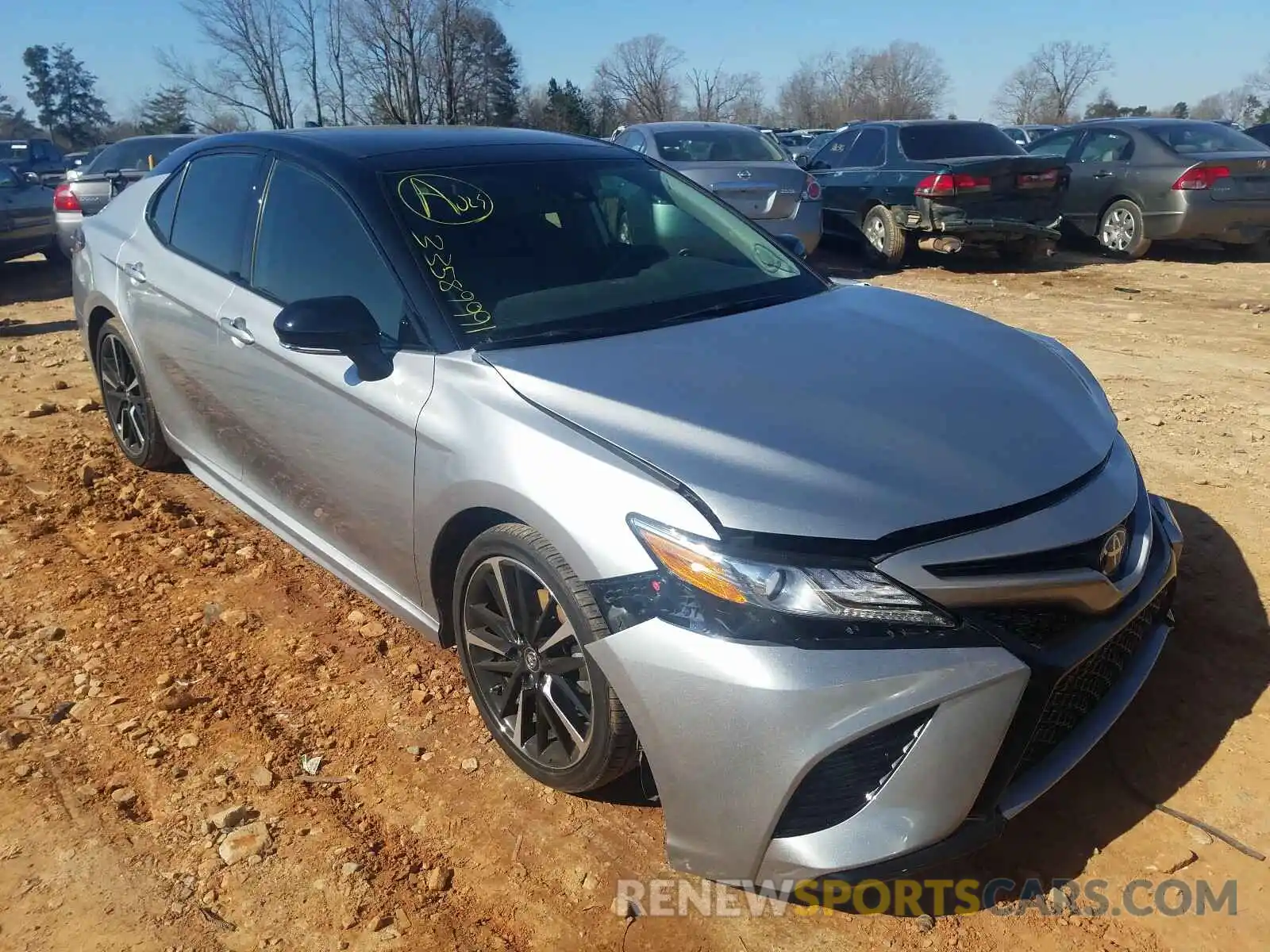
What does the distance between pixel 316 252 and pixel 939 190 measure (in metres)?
8.52

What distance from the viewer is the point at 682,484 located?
2.22 metres

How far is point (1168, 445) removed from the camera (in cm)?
499

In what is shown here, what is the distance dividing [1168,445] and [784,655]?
3.77m

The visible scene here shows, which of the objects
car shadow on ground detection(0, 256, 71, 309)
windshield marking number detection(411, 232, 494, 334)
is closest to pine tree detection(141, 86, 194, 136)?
car shadow on ground detection(0, 256, 71, 309)

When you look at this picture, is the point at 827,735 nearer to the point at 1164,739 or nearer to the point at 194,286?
the point at 1164,739

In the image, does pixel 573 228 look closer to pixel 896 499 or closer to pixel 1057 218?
pixel 896 499

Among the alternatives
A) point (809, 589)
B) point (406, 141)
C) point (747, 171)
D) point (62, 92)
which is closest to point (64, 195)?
point (747, 171)

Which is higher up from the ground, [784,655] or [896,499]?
[896,499]

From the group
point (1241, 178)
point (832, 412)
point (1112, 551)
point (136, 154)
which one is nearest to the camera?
point (1112, 551)

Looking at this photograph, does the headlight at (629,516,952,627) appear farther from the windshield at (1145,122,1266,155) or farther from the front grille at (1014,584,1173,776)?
the windshield at (1145,122,1266,155)

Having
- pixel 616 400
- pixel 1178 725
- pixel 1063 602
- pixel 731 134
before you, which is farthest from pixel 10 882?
pixel 731 134

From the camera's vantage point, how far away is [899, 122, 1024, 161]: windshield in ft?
36.4

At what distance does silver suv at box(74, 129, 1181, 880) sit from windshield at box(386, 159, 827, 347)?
0.5 inches

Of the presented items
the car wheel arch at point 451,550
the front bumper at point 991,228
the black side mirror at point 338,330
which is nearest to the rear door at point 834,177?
the front bumper at point 991,228
